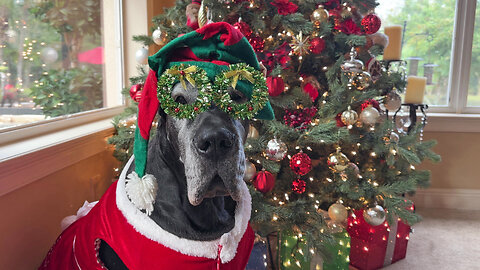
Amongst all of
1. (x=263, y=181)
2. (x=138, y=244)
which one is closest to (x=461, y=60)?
(x=263, y=181)

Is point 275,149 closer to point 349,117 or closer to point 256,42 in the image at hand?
point 349,117

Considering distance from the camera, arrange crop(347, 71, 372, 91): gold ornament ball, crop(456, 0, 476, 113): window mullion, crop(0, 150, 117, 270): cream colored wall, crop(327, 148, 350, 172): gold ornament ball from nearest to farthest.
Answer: crop(0, 150, 117, 270): cream colored wall < crop(327, 148, 350, 172): gold ornament ball < crop(347, 71, 372, 91): gold ornament ball < crop(456, 0, 476, 113): window mullion

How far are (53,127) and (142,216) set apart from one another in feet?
3.48

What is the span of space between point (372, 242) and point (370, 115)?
75 cm

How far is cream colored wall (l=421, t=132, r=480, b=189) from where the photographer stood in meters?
3.24

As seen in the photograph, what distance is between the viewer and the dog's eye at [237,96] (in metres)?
1.05

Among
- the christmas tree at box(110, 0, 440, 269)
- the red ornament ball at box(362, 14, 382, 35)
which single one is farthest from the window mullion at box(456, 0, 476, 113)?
the red ornament ball at box(362, 14, 382, 35)

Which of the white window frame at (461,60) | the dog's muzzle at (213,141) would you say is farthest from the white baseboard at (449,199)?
the dog's muzzle at (213,141)

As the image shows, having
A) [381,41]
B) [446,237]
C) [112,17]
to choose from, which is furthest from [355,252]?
[112,17]

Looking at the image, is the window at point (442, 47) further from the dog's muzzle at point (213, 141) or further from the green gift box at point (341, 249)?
the dog's muzzle at point (213, 141)

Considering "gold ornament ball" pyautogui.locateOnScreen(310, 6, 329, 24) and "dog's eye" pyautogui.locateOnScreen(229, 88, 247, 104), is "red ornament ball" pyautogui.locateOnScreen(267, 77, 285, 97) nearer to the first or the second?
"gold ornament ball" pyautogui.locateOnScreen(310, 6, 329, 24)

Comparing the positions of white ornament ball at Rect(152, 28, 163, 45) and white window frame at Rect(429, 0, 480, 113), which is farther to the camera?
white window frame at Rect(429, 0, 480, 113)

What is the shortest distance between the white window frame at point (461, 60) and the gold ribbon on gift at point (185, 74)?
3060 mm

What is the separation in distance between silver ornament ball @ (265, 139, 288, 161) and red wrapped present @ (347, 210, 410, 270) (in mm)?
661
